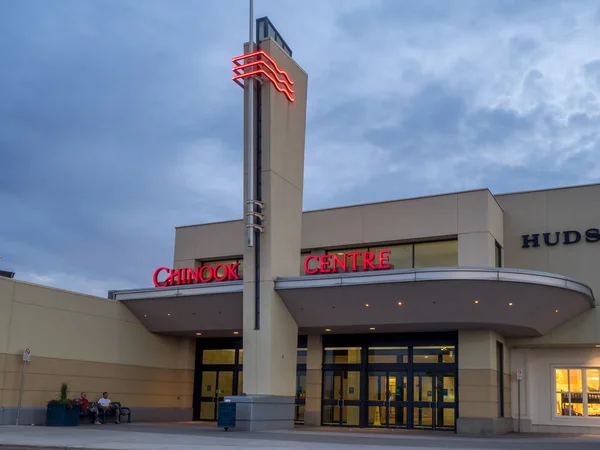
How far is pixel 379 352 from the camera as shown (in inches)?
1233

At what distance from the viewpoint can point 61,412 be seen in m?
27.6

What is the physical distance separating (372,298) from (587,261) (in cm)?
922

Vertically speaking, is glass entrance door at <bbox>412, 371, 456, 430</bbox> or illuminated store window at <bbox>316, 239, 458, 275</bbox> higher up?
illuminated store window at <bbox>316, 239, 458, 275</bbox>

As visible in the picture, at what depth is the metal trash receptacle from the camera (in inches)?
1020

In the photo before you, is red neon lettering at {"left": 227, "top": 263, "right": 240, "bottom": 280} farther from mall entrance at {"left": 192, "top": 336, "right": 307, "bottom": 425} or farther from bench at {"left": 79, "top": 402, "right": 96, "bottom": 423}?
bench at {"left": 79, "top": 402, "right": 96, "bottom": 423}

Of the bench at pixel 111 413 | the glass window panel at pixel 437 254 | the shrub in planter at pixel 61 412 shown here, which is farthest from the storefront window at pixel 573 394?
the shrub in planter at pixel 61 412

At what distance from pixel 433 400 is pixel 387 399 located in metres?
2.03

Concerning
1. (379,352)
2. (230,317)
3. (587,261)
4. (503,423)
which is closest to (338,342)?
(379,352)

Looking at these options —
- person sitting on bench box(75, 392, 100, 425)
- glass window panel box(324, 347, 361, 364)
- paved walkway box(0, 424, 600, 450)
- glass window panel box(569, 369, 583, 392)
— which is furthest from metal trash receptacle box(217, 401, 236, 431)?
glass window panel box(569, 369, 583, 392)

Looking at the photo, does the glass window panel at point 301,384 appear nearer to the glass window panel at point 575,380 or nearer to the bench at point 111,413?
the bench at point 111,413

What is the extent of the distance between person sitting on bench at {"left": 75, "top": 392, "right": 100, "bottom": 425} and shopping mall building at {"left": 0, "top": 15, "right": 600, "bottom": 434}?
69cm

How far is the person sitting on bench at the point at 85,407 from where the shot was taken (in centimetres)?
2884

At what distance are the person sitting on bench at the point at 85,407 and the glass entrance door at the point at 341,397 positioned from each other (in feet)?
32.2

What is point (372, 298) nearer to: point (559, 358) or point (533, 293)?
point (533, 293)
